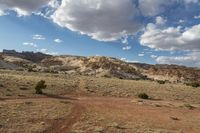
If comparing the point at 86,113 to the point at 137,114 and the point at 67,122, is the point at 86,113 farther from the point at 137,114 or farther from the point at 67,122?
the point at 137,114

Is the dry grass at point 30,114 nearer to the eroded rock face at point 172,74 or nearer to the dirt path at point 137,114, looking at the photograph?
the dirt path at point 137,114

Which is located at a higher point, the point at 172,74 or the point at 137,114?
the point at 172,74

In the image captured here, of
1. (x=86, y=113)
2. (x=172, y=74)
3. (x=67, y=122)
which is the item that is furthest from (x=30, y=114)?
(x=172, y=74)

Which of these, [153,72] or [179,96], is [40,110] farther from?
[153,72]

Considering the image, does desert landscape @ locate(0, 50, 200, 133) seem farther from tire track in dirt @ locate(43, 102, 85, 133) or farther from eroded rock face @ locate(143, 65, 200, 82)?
eroded rock face @ locate(143, 65, 200, 82)

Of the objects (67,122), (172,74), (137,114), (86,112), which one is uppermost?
(172,74)

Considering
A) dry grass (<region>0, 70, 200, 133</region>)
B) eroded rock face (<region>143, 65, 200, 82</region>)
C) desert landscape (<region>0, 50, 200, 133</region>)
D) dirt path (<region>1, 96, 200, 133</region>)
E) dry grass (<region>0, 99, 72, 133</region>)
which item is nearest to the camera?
dry grass (<region>0, 99, 72, 133</region>)

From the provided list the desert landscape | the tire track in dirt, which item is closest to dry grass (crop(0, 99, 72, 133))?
the desert landscape

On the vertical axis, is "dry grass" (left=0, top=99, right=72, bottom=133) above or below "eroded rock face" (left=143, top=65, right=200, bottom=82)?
below

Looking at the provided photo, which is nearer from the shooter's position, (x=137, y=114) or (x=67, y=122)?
(x=67, y=122)

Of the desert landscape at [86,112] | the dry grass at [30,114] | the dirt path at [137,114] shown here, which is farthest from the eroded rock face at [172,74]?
the dry grass at [30,114]

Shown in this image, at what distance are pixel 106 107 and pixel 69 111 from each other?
4923 mm

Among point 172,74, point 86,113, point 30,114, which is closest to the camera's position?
point 30,114

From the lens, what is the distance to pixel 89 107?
103 feet
